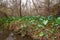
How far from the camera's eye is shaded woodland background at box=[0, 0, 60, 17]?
458 centimetres

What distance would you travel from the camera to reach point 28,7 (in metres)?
4.68

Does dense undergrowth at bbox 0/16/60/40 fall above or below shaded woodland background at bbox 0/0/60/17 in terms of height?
below

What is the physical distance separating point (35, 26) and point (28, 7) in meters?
0.74

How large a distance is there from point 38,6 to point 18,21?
2.27ft

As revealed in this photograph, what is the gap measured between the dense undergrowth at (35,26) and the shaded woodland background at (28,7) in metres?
0.20

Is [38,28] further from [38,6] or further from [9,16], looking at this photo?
[9,16]

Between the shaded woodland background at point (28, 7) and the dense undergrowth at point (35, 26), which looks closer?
the dense undergrowth at point (35, 26)

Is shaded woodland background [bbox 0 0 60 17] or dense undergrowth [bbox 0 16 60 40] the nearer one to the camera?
dense undergrowth [bbox 0 16 60 40]

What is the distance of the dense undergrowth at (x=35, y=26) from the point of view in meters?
3.95

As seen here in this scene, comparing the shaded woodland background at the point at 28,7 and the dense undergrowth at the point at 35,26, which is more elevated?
the shaded woodland background at the point at 28,7

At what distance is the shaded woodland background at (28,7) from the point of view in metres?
4.58

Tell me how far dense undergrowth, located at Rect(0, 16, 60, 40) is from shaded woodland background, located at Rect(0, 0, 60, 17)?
196 millimetres

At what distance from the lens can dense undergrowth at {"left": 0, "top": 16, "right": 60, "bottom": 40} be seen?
3949 millimetres

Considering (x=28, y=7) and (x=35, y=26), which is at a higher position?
(x=28, y=7)
